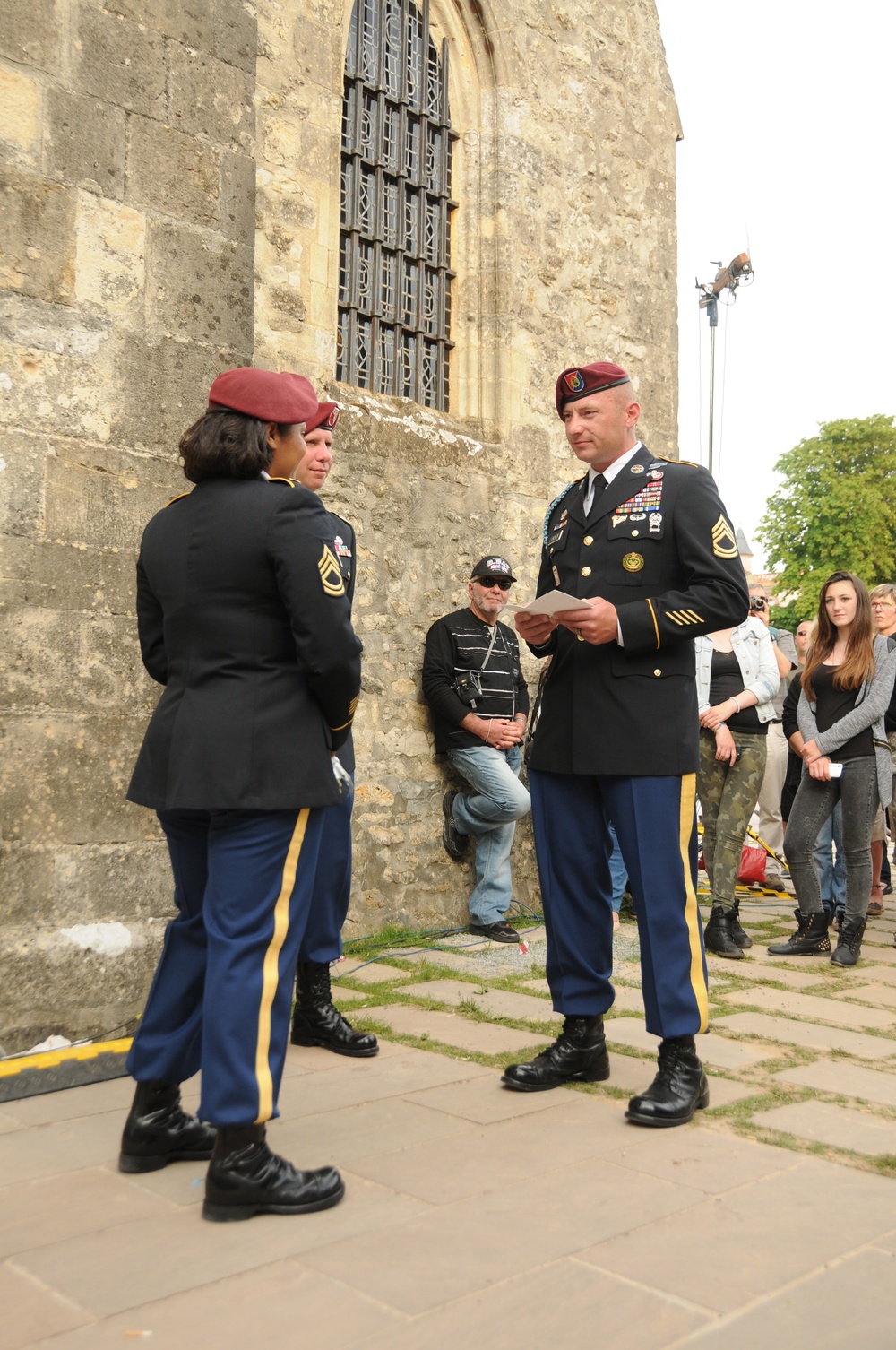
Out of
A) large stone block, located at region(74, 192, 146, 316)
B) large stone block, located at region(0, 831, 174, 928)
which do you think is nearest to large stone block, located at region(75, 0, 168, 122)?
large stone block, located at region(74, 192, 146, 316)

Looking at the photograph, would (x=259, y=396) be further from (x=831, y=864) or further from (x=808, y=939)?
(x=831, y=864)

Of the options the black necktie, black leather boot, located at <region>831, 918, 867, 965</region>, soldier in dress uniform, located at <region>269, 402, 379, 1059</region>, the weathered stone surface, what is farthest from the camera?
black leather boot, located at <region>831, 918, 867, 965</region>

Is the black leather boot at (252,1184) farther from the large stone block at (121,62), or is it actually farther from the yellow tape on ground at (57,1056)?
the large stone block at (121,62)

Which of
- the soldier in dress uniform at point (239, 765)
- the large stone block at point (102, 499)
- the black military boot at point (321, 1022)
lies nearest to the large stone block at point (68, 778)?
the large stone block at point (102, 499)

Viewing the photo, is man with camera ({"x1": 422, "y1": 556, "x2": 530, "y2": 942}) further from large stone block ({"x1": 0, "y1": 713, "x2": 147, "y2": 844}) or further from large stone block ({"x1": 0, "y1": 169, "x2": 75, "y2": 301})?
large stone block ({"x1": 0, "y1": 169, "x2": 75, "y2": 301})

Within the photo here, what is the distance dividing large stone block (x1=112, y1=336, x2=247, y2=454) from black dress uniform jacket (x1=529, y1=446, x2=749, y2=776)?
1.59 m

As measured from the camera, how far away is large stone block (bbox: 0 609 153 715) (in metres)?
3.98

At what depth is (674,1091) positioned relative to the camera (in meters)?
3.33

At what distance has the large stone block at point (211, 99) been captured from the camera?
446 cm

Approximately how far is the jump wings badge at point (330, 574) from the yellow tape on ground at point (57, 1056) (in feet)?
5.42

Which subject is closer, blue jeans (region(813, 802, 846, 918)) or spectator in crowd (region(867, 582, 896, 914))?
blue jeans (region(813, 802, 846, 918))

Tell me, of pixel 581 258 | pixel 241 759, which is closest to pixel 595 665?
pixel 241 759

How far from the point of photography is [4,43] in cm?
400

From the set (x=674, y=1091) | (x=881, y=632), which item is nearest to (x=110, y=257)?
(x=674, y=1091)
